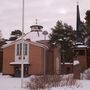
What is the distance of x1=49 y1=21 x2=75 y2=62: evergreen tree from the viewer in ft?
216

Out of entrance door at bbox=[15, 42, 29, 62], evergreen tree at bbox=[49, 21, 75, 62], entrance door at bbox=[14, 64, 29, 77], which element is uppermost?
evergreen tree at bbox=[49, 21, 75, 62]

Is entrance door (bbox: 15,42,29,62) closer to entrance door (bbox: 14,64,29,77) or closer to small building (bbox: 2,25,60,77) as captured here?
small building (bbox: 2,25,60,77)

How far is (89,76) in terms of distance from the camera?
1631 inches

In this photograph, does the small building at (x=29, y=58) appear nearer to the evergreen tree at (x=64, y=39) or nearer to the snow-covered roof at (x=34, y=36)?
the snow-covered roof at (x=34, y=36)

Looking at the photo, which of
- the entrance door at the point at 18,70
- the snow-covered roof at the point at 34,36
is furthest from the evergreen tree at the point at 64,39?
the entrance door at the point at 18,70

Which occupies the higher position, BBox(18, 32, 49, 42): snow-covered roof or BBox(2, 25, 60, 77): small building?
BBox(18, 32, 49, 42): snow-covered roof

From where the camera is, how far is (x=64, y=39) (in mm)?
67750

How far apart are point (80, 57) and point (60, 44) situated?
45.7 ft

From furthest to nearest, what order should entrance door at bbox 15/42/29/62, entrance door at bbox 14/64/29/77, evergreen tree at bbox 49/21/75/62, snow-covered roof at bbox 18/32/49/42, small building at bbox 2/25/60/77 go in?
evergreen tree at bbox 49/21/75/62 → snow-covered roof at bbox 18/32/49/42 → entrance door at bbox 15/42/29/62 → small building at bbox 2/25/60/77 → entrance door at bbox 14/64/29/77

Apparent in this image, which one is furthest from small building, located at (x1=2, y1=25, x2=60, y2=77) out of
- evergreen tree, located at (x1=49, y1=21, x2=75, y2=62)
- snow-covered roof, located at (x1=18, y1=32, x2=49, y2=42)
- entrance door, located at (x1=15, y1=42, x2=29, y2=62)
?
evergreen tree, located at (x1=49, y1=21, x2=75, y2=62)

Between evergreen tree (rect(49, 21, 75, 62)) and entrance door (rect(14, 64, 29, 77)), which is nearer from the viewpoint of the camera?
entrance door (rect(14, 64, 29, 77))

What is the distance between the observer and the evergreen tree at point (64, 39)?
65.9m

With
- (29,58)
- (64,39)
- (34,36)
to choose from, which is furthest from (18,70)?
(64,39)

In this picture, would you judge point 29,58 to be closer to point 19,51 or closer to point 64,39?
point 19,51
